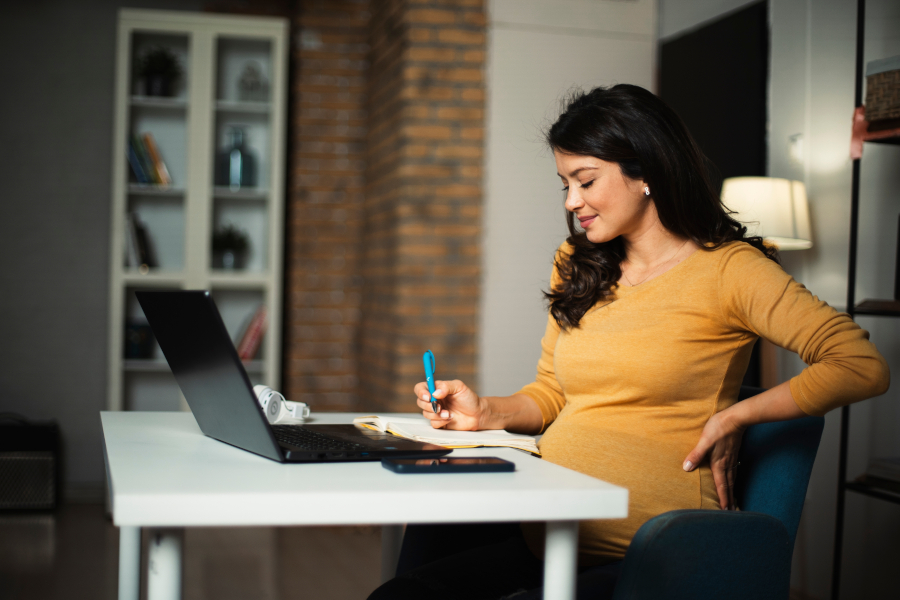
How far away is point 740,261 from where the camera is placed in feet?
4.49

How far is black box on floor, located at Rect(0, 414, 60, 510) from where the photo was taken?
381cm

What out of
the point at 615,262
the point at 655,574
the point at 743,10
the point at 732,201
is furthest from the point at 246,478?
the point at 743,10

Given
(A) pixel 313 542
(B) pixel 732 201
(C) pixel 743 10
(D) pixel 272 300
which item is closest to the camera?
(B) pixel 732 201

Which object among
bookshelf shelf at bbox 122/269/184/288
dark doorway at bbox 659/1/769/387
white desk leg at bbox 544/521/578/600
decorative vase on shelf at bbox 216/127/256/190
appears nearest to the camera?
white desk leg at bbox 544/521/578/600

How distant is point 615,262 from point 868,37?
1.72 m

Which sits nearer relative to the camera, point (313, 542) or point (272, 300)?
point (313, 542)

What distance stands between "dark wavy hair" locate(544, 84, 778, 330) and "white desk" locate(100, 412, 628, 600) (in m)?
0.58

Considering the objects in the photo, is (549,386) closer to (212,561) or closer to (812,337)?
(812,337)

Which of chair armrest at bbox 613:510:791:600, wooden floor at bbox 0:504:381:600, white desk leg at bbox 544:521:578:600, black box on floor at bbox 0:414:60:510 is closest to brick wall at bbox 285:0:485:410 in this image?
wooden floor at bbox 0:504:381:600

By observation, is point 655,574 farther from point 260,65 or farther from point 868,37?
point 260,65

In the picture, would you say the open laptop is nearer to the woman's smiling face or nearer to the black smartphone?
the black smartphone

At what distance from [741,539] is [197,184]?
339 centimetres

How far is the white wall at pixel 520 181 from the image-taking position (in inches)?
143

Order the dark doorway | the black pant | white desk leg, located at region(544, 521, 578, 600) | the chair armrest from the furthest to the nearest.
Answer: the dark doorway, the black pant, the chair armrest, white desk leg, located at region(544, 521, 578, 600)
